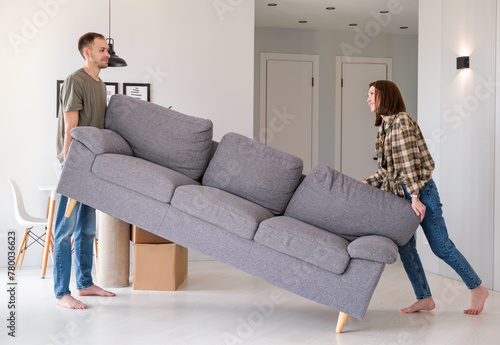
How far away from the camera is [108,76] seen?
17.7ft

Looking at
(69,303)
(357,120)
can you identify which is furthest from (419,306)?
(357,120)

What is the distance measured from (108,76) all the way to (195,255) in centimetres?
186

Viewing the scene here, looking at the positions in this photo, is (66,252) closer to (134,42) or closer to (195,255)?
(195,255)

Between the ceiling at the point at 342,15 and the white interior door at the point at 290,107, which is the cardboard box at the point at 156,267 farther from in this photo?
the white interior door at the point at 290,107

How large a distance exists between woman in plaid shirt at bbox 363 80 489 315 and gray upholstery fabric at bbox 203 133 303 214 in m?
0.51

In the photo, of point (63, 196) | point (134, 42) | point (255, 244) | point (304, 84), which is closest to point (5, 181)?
point (134, 42)

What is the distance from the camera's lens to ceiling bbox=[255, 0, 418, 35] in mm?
6203

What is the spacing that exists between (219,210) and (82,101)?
3.62 ft

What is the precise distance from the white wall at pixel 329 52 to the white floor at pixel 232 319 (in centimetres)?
353

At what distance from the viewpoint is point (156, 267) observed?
4.08 meters

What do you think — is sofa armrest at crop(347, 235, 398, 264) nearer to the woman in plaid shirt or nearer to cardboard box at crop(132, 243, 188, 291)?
the woman in plaid shirt

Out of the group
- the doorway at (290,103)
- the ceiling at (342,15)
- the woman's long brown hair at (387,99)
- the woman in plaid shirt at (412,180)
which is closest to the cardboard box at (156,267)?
the woman in plaid shirt at (412,180)

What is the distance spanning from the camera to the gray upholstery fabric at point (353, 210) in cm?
331

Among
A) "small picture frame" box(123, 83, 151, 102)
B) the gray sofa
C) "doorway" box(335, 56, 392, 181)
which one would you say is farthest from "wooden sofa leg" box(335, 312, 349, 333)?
"doorway" box(335, 56, 392, 181)
